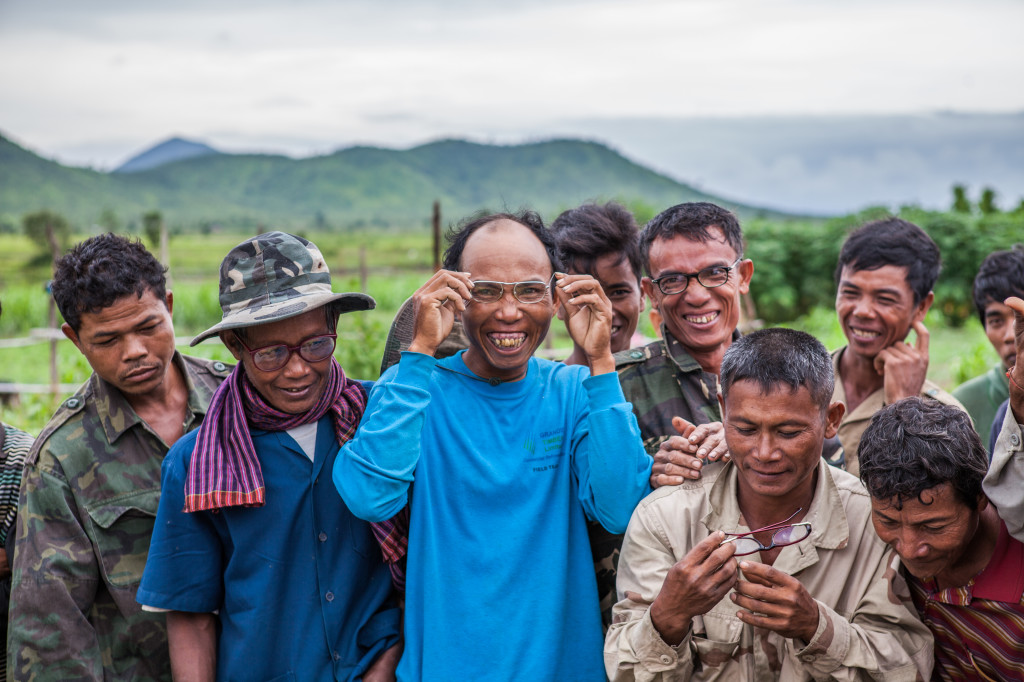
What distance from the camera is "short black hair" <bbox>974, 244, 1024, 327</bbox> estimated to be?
4.32 meters

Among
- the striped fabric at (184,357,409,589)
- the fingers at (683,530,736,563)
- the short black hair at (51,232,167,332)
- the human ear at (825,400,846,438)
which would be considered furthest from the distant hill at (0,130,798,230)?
the fingers at (683,530,736,563)

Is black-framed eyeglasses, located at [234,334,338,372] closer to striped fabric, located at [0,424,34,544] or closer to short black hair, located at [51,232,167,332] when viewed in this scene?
short black hair, located at [51,232,167,332]

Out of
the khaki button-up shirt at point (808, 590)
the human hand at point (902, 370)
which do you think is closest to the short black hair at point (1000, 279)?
the human hand at point (902, 370)

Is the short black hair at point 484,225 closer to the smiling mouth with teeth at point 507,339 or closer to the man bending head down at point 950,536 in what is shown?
the smiling mouth with teeth at point 507,339

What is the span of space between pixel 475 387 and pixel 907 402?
144 centimetres

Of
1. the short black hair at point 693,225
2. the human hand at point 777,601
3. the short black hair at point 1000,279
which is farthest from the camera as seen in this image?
the short black hair at point 1000,279

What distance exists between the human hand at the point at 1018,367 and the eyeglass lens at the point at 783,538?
2.21ft

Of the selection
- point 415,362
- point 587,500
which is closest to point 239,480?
point 415,362

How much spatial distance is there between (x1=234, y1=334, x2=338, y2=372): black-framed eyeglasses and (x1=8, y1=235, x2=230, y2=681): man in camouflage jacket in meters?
0.64

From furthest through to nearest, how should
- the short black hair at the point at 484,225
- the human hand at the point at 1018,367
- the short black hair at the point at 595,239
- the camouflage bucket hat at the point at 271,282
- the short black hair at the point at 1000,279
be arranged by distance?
the short black hair at the point at 1000,279
the short black hair at the point at 595,239
the short black hair at the point at 484,225
the camouflage bucket hat at the point at 271,282
the human hand at the point at 1018,367

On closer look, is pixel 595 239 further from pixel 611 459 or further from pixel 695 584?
pixel 695 584

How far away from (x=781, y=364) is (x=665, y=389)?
78cm

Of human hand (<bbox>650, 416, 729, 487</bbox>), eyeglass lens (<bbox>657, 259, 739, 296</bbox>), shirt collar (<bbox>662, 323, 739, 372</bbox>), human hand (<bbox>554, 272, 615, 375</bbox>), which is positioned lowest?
human hand (<bbox>650, 416, 729, 487</bbox>)

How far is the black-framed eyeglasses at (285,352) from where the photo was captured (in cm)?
272
